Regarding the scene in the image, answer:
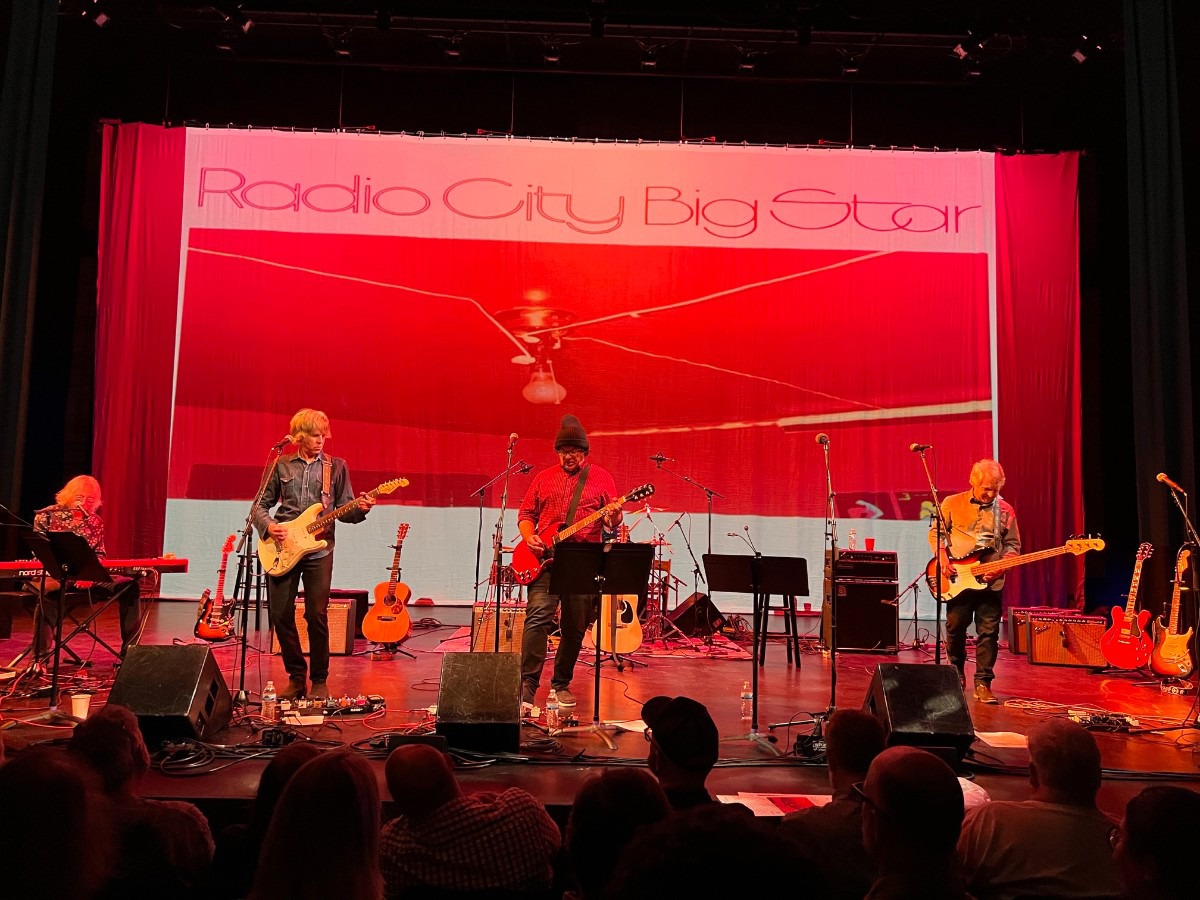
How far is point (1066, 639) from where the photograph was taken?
10516 mm

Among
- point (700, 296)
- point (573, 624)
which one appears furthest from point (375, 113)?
point (573, 624)

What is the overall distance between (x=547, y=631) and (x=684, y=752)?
164 inches

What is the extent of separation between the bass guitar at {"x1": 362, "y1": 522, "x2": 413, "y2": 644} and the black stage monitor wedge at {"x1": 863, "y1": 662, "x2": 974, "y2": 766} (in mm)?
5529

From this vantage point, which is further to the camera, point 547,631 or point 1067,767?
point 547,631

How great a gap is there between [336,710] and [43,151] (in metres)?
5.59

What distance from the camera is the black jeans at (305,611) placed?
698cm

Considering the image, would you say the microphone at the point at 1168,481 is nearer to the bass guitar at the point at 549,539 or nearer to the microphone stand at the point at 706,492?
the microphone stand at the point at 706,492

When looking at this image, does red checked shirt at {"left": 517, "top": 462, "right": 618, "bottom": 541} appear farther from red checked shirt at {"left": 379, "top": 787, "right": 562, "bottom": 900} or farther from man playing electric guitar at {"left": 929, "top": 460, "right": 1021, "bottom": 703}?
red checked shirt at {"left": 379, "top": 787, "right": 562, "bottom": 900}

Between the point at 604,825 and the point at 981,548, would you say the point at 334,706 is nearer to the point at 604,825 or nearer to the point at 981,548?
the point at 604,825

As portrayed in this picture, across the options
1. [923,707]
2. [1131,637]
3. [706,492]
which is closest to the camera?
[923,707]

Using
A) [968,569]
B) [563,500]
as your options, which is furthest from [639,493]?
[968,569]

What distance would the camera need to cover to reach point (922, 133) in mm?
13555

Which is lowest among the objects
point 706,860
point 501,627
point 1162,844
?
point 501,627

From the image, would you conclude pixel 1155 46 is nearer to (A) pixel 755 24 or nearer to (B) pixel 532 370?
(A) pixel 755 24
